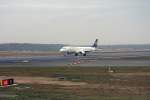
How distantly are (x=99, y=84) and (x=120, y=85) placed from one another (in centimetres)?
278

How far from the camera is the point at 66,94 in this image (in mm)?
42750

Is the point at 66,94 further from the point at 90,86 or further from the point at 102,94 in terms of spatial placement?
the point at 90,86

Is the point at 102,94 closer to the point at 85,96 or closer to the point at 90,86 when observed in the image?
the point at 85,96

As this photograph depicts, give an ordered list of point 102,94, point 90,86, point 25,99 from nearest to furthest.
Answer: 1. point 25,99
2. point 102,94
3. point 90,86

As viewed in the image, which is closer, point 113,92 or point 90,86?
point 113,92

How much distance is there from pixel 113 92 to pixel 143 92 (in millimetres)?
3091

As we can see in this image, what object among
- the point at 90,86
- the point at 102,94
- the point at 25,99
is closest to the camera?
the point at 25,99

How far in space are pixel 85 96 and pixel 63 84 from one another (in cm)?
1329

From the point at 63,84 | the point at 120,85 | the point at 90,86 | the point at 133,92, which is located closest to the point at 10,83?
the point at 63,84

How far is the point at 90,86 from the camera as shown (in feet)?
168

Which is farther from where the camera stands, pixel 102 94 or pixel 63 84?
pixel 63 84

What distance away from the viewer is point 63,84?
178ft

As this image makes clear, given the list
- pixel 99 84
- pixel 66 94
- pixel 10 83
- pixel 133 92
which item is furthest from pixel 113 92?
pixel 10 83

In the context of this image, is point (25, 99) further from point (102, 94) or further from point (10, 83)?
point (10, 83)
